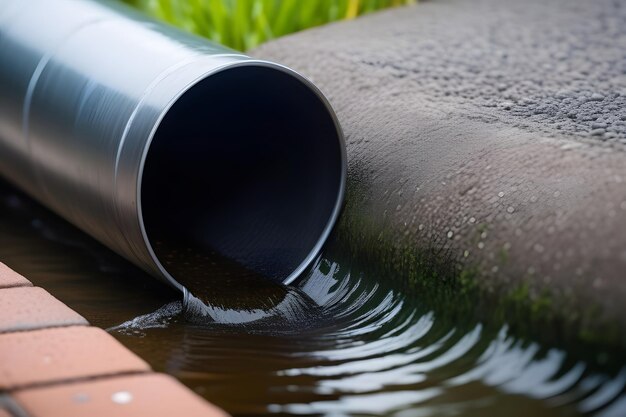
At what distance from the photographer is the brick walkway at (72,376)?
192 centimetres

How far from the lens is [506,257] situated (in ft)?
7.91

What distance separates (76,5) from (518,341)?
223 cm

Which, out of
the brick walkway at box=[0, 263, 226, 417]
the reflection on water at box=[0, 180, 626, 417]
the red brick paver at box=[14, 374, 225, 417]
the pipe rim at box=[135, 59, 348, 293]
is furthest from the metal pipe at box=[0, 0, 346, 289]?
the red brick paver at box=[14, 374, 225, 417]

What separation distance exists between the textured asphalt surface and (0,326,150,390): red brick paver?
36.8 inches

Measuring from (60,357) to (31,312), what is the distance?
0.34m

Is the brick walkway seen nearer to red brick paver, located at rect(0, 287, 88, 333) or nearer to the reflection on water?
red brick paver, located at rect(0, 287, 88, 333)

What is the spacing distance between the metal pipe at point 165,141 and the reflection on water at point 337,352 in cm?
16

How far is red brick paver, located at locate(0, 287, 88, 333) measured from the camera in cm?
239

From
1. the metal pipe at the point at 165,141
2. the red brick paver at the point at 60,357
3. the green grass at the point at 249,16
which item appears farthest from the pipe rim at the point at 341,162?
the green grass at the point at 249,16

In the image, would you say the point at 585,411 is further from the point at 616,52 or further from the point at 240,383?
the point at 616,52

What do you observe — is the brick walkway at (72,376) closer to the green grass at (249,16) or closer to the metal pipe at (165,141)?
the metal pipe at (165,141)

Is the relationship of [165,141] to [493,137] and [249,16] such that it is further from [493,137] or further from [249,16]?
[493,137]

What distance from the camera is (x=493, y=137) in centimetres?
288

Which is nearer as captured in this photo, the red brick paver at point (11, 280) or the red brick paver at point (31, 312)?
the red brick paver at point (31, 312)
